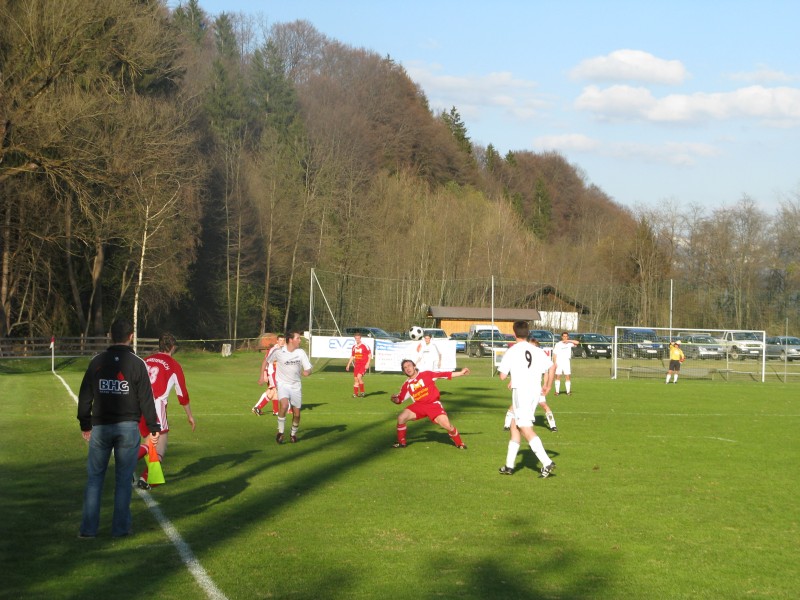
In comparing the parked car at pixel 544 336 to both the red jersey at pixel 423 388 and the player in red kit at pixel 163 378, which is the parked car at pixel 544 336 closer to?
the red jersey at pixel 423 388

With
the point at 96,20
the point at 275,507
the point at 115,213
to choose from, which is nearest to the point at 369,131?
the point at 115,213

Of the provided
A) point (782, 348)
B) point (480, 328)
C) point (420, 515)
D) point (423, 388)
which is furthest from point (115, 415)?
point (480, 328)

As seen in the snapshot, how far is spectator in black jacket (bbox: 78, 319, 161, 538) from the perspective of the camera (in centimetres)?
843

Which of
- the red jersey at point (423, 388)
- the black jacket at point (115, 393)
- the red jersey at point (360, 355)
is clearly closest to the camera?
the black jacket at point (115, 393)

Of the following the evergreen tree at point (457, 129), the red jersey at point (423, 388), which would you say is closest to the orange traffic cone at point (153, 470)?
the red jersey at point (423, 388)

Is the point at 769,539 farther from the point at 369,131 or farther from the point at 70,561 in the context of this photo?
the point at 369,131

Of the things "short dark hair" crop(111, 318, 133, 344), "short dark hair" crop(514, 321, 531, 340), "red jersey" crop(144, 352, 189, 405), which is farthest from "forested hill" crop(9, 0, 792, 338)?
"short dark hair" crop(111, 318, 133, 344)

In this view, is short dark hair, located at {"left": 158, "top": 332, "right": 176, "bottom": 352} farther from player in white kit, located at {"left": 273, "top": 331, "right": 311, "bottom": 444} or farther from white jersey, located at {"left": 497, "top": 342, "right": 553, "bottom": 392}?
white jersey, located at {"left": 497, "top": 342, "right": 553, "bottom": 392}

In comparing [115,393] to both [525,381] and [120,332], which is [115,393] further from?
[525,381]

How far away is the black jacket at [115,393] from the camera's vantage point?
842cm

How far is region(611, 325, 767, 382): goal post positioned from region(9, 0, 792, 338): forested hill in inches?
638

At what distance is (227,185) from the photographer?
6619cm

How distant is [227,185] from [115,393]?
59202 mm

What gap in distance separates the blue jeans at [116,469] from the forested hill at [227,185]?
27.3 metres
